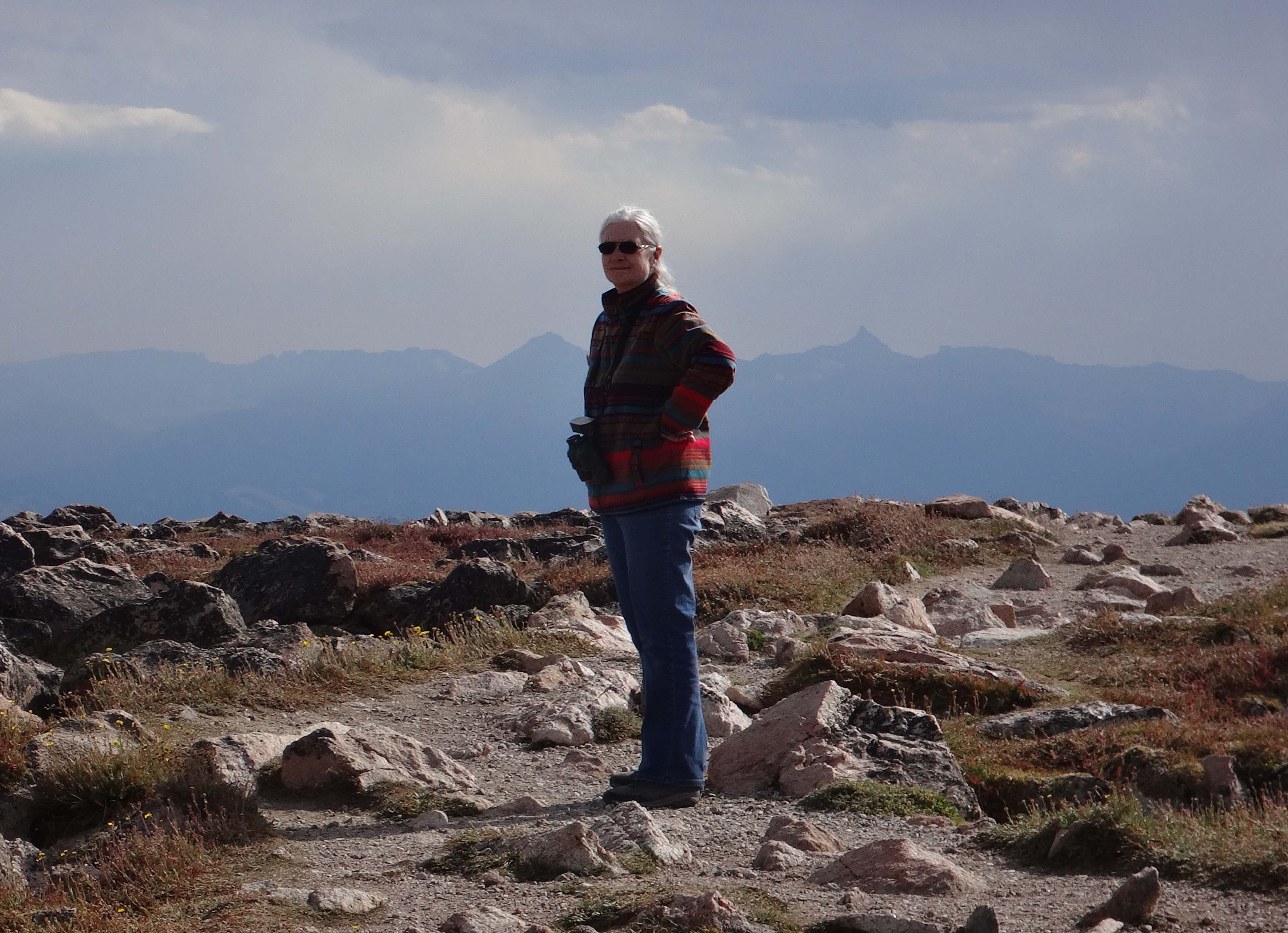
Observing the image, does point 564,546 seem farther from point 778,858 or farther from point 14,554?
point 778,858

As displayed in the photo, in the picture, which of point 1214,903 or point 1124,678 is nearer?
point 1214,903

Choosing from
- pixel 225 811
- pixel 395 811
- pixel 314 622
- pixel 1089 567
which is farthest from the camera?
pixel 1089 567

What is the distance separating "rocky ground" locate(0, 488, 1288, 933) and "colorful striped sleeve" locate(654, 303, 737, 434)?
6.35 ft

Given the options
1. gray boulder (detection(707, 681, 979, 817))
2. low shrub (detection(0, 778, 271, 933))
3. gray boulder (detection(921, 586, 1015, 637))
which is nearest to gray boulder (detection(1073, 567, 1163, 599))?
gray boulder (detection(921, 586, 1015, 637))

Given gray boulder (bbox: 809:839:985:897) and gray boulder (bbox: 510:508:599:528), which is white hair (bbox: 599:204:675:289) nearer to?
gray boulder (bbox: 809:839:985:897)

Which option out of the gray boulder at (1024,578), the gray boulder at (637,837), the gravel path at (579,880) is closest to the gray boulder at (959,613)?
the gray boulder at (1024,578)

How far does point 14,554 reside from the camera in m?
20.5

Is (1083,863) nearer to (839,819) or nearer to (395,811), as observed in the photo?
(839,819)

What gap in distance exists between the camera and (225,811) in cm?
564

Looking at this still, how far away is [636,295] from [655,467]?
967mm

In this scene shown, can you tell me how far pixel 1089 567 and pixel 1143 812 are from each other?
12.7 metres

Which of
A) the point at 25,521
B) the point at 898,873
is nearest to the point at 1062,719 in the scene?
the point at 898,873

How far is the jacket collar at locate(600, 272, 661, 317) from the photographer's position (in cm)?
596

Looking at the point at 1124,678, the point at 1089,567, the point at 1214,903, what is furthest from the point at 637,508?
the point at 1089,567
